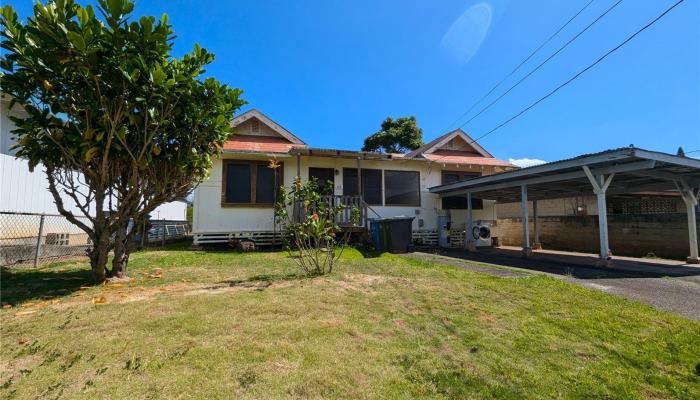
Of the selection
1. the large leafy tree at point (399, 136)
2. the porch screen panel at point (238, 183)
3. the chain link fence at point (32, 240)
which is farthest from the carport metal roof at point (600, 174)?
the large leafy tree at point (399, 136)

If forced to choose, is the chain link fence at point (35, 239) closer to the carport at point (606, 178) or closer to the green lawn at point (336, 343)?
the green lawn at point (336, 343)

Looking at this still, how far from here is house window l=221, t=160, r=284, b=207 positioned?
458 inches

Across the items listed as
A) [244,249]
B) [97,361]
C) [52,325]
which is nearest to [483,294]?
[97,361]

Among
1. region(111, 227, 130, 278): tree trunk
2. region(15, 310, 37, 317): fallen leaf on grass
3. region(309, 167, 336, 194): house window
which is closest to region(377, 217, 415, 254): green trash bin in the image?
region(309, 167, 336, 194): house window

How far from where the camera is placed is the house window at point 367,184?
12961 millimetres

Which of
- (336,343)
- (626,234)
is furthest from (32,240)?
(626,234)

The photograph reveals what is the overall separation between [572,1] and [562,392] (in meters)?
10.4

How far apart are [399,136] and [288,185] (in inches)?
759

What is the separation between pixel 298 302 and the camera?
412 centimetres

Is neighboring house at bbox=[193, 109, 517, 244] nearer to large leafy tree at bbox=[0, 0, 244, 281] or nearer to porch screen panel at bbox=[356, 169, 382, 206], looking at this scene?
porch screen panel at bbox=[356, 169, 382, 206]

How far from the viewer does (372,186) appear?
1331 centimetres

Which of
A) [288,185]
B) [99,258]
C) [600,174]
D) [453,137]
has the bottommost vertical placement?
[99,258]

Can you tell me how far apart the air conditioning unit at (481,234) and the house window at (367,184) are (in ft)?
12.7

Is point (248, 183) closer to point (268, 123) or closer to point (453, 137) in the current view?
point (268, 123)
